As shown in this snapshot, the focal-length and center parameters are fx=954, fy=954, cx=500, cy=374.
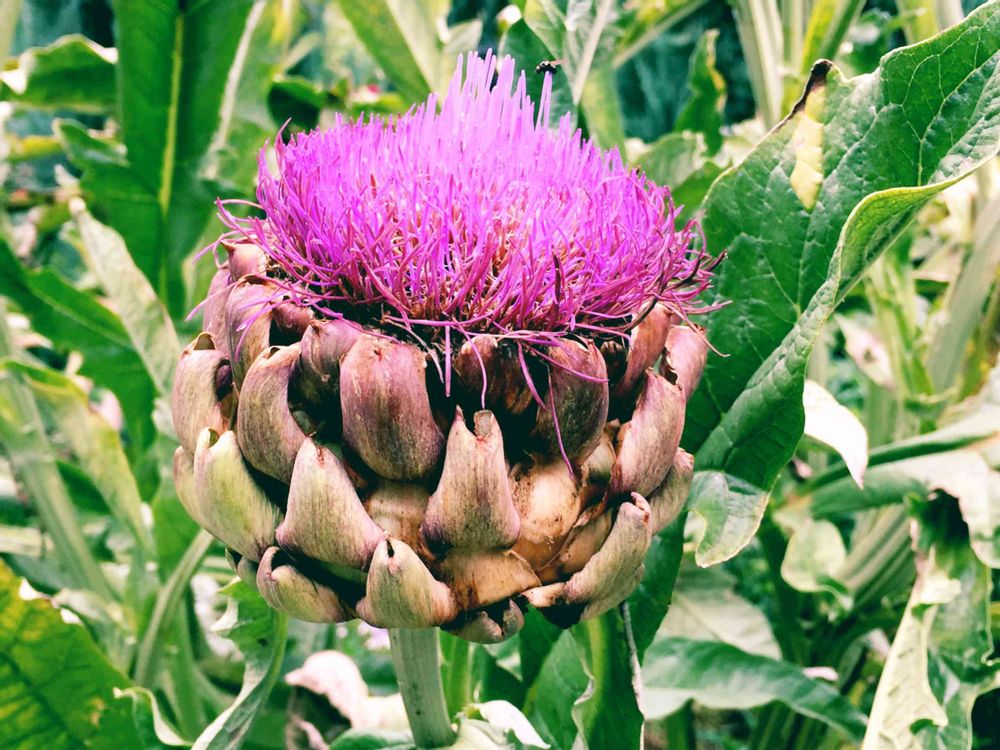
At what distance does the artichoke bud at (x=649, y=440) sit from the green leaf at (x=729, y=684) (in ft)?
1.05

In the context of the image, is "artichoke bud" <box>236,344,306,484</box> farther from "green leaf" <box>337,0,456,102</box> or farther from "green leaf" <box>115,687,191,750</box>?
"green leaf" <box>337,0,456,102</box>

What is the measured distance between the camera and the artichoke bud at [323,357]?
475mm

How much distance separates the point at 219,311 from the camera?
55 cm

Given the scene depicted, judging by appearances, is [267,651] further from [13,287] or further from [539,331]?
[13,287]

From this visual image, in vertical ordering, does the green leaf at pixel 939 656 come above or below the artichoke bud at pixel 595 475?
below

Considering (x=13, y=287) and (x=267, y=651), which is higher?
(x=13, y=287)

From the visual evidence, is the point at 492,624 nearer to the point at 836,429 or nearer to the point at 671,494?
the point at 671,494

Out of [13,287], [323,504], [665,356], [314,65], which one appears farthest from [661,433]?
[314,65]

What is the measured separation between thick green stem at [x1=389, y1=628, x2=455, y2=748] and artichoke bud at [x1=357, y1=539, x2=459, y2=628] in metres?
0.09

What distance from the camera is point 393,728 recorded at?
2.43 feet

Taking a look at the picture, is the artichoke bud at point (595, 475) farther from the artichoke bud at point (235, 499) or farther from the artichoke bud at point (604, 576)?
the artichoke bud at point (235, 499)

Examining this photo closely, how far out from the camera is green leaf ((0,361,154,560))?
0.82 metres

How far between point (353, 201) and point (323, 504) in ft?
0.53

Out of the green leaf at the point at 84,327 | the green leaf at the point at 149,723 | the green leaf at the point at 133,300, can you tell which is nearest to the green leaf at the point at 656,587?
the green leaf at the point at 149,723
